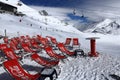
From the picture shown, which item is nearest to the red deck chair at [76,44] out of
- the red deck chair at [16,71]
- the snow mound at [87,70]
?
the snow mound at [87,70]

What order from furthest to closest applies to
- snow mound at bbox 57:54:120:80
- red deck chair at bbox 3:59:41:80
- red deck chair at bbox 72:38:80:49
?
1. red deck chair at bbox 72:38:80:49
2. snow mound at bbox 57:54:120:80
3. red deck chair at bbox 3:59:41:80

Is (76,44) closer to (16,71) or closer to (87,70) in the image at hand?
(87,70)

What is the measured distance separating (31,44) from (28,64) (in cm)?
492

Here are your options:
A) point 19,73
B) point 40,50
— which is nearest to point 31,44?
point 40,50

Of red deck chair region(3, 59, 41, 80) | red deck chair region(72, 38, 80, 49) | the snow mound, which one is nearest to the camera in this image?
red deck chair region(3, 59, 41, 80)

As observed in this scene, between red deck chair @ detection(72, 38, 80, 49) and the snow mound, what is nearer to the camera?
the snow mound

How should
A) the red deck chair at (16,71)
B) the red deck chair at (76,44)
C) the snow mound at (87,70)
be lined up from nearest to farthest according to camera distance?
1. the red deck chair at (16,71)
2. the snow mound at (87,70)
3. the red deck chair at (76,44)

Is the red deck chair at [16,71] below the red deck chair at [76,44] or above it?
above

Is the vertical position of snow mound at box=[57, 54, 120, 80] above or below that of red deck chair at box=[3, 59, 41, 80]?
below

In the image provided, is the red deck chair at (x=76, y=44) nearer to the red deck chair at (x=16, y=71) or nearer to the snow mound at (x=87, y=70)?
the snow mound at (x=87, y=70)

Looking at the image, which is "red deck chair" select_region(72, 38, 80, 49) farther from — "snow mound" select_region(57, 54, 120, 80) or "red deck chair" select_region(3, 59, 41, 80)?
"red deck chair" select_region(3, 59, 41, 80)

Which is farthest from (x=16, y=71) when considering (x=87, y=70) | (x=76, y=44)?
(x=76, y=44)

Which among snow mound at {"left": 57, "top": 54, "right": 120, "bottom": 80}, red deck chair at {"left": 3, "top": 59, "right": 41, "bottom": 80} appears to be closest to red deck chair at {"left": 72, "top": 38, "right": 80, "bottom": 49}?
snow mound at {"left": 57, "top": 54, "right": 120, "bottom": 80}

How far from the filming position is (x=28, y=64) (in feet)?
41.5
